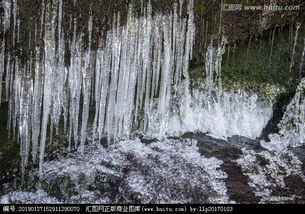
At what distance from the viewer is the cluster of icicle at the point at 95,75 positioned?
539cm

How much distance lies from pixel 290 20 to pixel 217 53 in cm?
124

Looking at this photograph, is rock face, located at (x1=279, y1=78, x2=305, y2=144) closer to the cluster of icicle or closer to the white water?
the white water

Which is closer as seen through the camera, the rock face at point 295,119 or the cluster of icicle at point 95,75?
the cluster of icicle at point 95,75

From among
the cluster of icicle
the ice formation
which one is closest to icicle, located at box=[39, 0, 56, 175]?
the cluster of icicle

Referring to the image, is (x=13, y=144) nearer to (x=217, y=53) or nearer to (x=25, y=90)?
(x=25, y=90)

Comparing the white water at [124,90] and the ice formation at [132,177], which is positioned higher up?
the white water at [124,90]

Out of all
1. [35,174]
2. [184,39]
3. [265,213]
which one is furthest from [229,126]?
[35,174]

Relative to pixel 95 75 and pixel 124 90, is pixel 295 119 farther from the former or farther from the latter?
pixel 95 75

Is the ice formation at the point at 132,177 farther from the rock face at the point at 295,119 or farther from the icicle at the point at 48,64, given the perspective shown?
the rock face at the point at 295,119

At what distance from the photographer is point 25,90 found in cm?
551

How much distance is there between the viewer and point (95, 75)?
5836 millimetres

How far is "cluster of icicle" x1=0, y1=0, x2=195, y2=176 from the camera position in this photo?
5391mm

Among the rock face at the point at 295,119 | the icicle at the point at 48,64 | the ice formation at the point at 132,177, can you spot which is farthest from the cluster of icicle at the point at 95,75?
the rock face at the point at 295,119

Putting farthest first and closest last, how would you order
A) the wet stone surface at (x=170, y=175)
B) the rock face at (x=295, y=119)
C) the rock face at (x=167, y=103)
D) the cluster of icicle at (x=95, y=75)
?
the rock face at (x=295, y=119) → the cluster of icicle at (x=95, y=75) → the rock face at (x=167, y=103) → the wet stone surface at (x=170, y=175)
